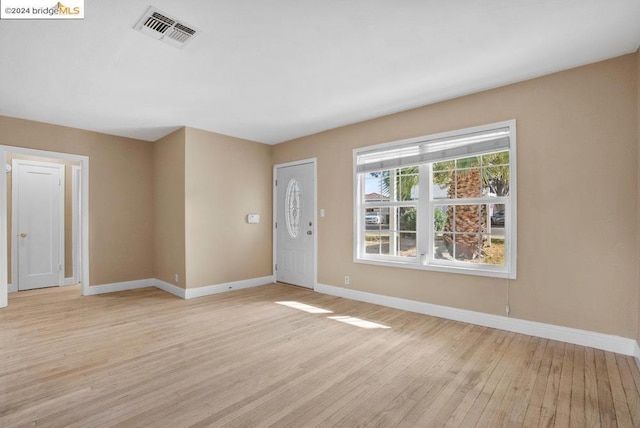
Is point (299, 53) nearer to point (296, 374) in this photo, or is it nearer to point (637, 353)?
point (296, 374)

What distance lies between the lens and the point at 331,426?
1.81 metres

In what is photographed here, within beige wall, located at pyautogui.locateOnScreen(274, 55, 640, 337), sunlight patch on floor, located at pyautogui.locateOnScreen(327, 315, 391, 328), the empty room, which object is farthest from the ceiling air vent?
sunlight patch on floor, located at pyautogui.locateOnScreen(327, 315, 391, 328)

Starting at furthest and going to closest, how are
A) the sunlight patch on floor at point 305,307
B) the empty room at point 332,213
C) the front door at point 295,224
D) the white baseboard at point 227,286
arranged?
the front door at point 295,224 < the white baseboard at point 227,286 < the sunlight patch on floor at point 305,307 < the empty room at point 332,213

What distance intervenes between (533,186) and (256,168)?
4.20m

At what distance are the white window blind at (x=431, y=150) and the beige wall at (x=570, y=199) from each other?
15cm

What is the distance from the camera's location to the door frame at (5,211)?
418 centimetres

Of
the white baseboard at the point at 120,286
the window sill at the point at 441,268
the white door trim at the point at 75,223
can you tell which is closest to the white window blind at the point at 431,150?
the window sill at the point at 441,268

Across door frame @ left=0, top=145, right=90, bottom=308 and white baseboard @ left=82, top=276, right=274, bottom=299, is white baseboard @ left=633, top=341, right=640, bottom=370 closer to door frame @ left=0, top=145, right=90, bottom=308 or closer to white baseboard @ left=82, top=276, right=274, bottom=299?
white baseboard @ left=82, top=276, right=274, bottom=299

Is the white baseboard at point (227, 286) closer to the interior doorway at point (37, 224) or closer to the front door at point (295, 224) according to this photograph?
the front door at point (295, 224)

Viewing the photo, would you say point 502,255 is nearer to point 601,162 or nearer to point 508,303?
point 508,303

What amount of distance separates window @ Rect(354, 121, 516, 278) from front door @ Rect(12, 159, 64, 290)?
5237 mm

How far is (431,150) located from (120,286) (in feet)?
17.4

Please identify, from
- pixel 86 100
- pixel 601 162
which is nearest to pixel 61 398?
pixel 86 100

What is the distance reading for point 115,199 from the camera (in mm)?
5230
